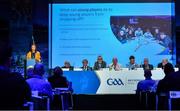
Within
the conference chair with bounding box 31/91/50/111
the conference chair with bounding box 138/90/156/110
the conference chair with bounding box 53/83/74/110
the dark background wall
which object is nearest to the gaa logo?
Answer: the conference chair with bounding box 138/90/156/110

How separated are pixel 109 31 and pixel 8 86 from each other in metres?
11.2

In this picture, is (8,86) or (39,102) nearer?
(8,86)

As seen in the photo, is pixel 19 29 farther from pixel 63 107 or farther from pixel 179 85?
pixel 179 85

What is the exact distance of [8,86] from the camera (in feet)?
12.3

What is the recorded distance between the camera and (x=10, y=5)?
1512cm

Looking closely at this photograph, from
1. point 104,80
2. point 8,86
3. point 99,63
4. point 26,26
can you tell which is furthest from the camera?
point 26,26

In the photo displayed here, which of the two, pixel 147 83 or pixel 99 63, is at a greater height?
pixel 99 63

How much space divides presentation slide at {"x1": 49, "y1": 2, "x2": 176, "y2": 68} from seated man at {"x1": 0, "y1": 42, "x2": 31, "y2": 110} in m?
10.8

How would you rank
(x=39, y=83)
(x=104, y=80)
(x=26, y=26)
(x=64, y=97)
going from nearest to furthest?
(x=39, y=83) → (x=64, y=97) → (x=104, y=80) → (x=26, y=26)

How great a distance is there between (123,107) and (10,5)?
5921 mm

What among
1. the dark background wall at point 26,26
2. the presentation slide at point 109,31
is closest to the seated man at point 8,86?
the presentation slide at point 109,31

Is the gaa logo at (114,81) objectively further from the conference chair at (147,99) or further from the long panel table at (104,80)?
the conference chair at (147,99)

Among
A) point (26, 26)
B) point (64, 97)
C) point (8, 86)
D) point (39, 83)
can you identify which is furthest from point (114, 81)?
point (8, 86)

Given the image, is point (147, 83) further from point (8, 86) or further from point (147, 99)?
point (8, 86)
